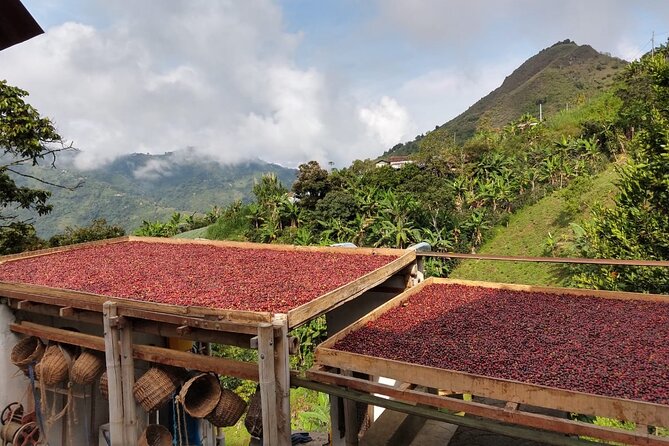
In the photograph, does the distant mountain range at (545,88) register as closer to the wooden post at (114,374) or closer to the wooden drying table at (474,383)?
the wooden drying table at (474,383)

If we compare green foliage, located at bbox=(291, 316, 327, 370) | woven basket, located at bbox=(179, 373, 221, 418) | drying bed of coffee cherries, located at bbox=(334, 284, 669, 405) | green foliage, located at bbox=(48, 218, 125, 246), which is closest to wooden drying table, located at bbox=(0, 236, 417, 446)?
woven basket, located at bbox=(179, 373, 221, 418)

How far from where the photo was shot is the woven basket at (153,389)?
348cm

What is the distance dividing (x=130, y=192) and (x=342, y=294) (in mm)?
145562

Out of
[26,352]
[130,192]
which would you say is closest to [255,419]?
[26,352]

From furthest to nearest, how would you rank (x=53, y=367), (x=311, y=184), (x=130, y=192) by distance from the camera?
(x=130, y=192) → (x=311, y=184) → (x=53, y=367)

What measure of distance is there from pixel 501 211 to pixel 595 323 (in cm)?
2190

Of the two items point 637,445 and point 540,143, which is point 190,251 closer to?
point 637,445

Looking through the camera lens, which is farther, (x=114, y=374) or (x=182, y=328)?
(x=114, y=374)

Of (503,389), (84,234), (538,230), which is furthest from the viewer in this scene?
(538,230)

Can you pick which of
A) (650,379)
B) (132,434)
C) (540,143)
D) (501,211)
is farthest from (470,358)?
(540,143)

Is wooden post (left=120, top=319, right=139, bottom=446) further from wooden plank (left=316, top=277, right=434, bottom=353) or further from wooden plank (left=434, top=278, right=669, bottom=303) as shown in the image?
wooden plank (left=434, top=278, right=669, bottom=303)

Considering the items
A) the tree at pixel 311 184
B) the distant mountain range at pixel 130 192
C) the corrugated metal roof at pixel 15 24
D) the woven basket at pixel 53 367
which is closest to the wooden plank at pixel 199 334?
the woven basket at pixel 53 367

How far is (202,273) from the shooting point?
4.59 meters

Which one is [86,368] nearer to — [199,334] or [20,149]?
[199,334]
